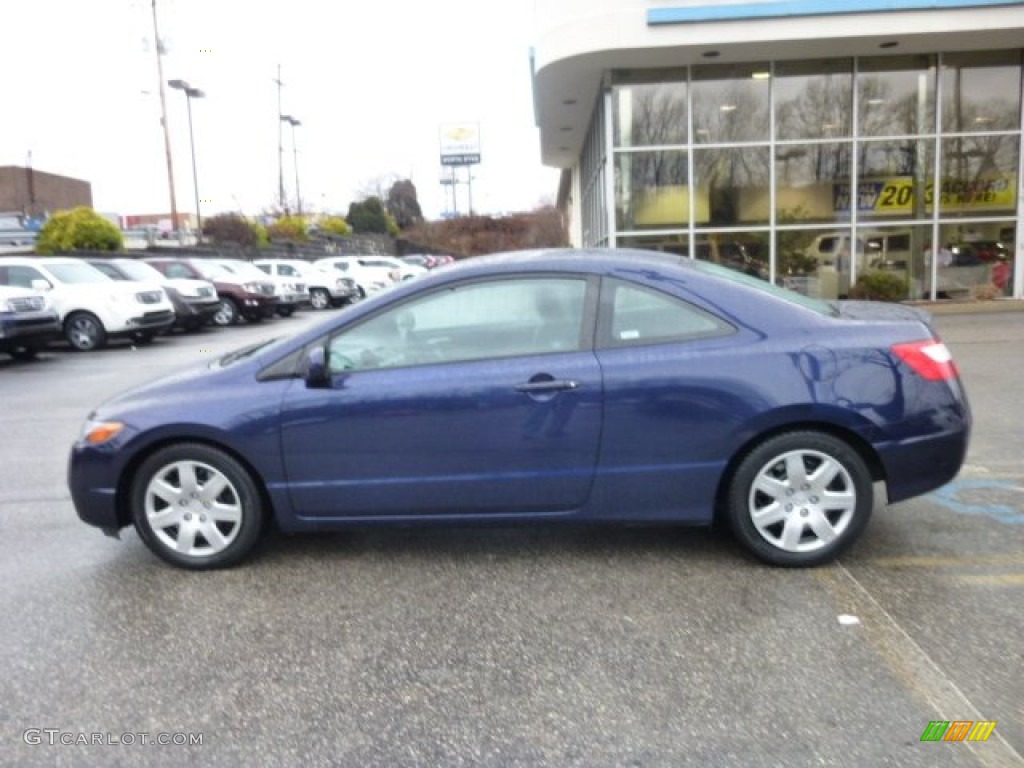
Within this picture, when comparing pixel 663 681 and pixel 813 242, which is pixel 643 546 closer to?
pixel 663 681

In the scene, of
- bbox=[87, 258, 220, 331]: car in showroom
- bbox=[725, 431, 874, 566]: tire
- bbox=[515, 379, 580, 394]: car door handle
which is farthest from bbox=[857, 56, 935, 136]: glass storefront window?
bbox=[515, 379, 580, 394]: car door handle

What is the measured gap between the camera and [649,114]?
17.6 m

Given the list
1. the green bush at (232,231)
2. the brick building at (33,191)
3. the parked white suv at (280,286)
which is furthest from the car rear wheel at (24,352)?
the brick building at (33,191)

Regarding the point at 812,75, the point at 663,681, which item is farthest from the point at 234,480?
the point at 812,75

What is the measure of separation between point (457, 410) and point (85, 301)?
13.2 m

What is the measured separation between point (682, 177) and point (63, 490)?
557 inches

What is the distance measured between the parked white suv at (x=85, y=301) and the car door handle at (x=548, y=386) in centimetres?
1300

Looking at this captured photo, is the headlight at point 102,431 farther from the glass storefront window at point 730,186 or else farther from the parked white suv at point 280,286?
the parked white suv at point 280,286

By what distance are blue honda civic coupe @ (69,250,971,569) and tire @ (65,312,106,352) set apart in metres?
11.9

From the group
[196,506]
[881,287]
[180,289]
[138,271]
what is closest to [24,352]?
[138,271]

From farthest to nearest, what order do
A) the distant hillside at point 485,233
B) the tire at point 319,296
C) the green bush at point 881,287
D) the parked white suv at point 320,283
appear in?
the distant hillside at point 485,233 < the tire at point 319,296 < the parked white suv at point 320,283 < the green bush at point 881,287

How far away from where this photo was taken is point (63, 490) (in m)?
6.06

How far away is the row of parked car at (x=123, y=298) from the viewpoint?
44.9 ft

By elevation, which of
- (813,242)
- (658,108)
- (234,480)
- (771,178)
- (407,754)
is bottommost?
(407,754)
